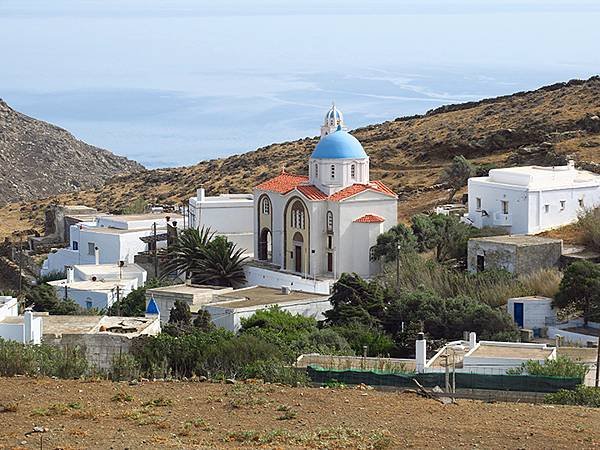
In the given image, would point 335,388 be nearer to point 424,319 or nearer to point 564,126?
point 424,319

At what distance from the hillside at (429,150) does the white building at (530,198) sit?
16.0 feet

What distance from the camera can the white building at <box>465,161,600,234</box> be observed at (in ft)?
113

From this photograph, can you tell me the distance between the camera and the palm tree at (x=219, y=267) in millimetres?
35281

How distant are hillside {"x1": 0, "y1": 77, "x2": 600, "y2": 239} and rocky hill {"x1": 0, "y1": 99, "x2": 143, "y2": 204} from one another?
21.3ft

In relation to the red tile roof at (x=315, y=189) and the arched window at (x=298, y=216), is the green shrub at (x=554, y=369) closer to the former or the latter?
the red tile roof at (x=315, y=189)

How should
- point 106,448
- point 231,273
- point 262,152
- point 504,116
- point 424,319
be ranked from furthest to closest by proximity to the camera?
point 262,152 < point 504,116 < point 231,273 < point 424,319 < point 106,448

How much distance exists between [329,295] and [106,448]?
19970mm

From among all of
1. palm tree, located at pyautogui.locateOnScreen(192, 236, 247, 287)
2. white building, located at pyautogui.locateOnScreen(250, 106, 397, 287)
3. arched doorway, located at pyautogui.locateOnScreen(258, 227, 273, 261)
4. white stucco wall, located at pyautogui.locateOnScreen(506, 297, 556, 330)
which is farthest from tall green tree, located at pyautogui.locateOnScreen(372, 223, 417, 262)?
white stucco wall, located at pyautogui.locateOnScreen(506, 297, 556, 330)

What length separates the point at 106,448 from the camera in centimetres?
1152

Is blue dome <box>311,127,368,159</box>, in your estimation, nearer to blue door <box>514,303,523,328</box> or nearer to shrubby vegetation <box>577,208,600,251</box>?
shrubby vegetation <box>577,208,600,251</box>

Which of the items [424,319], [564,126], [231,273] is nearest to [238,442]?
[424,319]

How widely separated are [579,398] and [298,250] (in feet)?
67.4

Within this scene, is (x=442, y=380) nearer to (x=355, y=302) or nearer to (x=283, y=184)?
(x=355, y=302)

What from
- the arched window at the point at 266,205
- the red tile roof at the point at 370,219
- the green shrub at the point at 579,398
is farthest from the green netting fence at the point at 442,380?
the arched window at the point at 266,205
